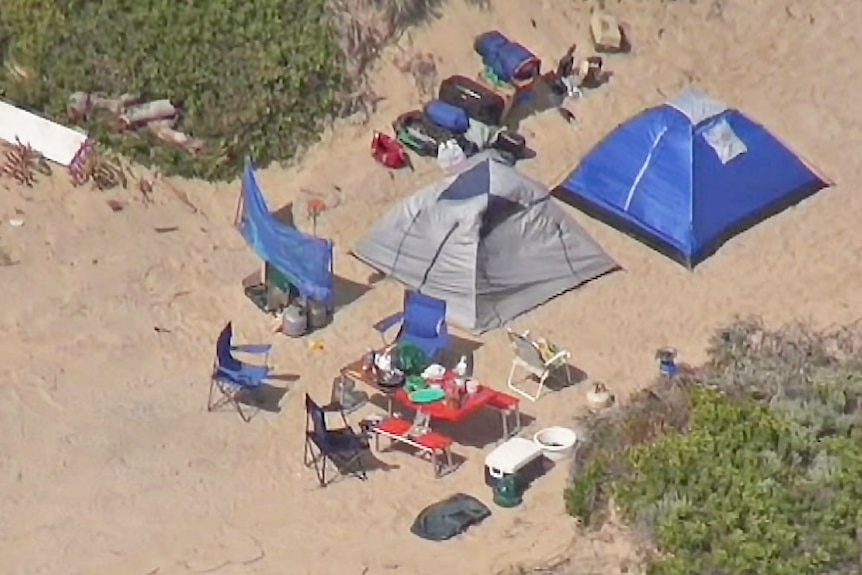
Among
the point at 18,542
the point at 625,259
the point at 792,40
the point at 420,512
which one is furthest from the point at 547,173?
the point at 18,542

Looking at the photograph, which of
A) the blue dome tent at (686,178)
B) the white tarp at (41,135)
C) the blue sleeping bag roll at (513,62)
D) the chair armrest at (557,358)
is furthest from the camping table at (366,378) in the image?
the blue sleeping bag roll at (513,62)

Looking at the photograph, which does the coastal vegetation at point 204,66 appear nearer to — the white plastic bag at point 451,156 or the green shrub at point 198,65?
the green shrub at point 198,65

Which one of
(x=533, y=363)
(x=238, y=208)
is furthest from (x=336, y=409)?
(x=238, y=208)

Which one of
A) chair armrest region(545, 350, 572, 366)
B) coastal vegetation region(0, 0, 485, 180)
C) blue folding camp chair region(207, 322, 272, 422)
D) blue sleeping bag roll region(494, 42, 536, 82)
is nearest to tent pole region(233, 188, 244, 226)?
coastal vegetation region(0, 0, 485, 180)

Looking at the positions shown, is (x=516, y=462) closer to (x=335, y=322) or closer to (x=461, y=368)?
(x=461, y=368)

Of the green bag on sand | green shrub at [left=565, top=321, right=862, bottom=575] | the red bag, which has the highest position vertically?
green shrub at [left=565, top=321, right=862, bottom=575]

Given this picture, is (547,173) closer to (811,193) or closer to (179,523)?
(811,193)

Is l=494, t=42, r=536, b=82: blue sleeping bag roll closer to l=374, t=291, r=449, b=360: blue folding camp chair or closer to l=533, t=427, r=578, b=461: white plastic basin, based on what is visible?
l=374, t=291, r=449, b=360: blue folding camp chair

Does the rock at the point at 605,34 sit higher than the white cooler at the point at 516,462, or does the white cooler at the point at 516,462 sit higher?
the rock at the point at 605,34
